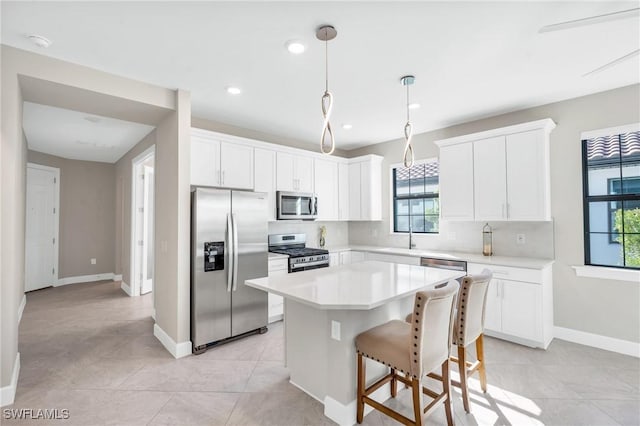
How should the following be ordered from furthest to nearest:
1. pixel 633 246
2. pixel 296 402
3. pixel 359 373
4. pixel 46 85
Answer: pixel 633 246 → pixel 46 85 → pixel 296 402 → pixel 359 373

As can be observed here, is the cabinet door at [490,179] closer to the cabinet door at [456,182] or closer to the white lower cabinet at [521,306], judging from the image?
the cabinet door at [456,182]

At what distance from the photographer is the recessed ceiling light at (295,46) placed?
2.32m

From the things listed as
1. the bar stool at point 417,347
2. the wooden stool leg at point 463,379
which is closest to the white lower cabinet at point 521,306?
the wooden stool leg at point 463,379

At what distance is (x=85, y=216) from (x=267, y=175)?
5100 millimetres

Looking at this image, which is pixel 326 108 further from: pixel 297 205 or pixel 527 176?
pixel 527 176

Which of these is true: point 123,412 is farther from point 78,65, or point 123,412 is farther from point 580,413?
point 580,413

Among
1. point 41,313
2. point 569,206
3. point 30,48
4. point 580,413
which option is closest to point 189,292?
point 30,48

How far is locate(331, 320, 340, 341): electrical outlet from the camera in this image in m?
2.09

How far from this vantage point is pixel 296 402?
2.33 meters

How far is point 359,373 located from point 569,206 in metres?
3.16

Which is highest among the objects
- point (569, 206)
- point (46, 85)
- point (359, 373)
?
point (46, 85)

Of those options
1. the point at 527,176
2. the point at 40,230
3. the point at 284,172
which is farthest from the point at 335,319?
the point at 40,230

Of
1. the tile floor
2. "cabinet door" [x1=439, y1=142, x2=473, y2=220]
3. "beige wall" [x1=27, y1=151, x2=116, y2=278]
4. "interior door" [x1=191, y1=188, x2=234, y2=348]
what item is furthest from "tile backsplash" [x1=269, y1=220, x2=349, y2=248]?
"beige wall" [x1=27, y1=151, x2=116, y2=278]

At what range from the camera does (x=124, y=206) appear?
6.26 metres
